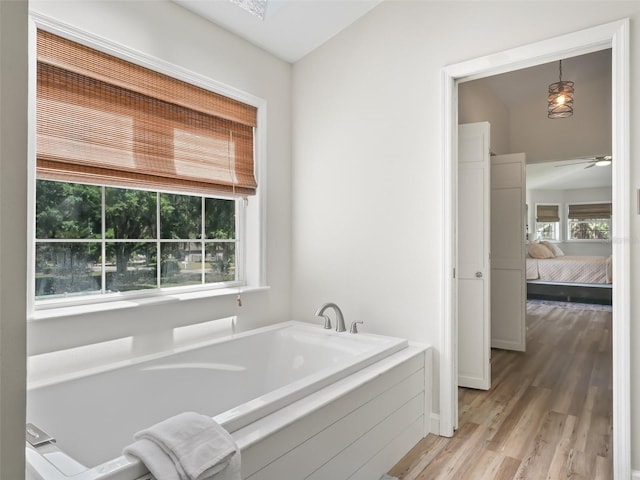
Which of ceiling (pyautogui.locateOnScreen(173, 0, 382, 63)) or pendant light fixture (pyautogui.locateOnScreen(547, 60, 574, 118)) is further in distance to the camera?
pendant light fixture (pyautogui.locateOnScreen(547, 60, 574, 118))

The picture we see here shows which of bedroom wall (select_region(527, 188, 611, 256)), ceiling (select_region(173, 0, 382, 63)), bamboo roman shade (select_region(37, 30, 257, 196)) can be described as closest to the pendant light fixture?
ceiling (select_region(173, 0, 382, 63))

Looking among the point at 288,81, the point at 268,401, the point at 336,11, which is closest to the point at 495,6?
the point at 336,11

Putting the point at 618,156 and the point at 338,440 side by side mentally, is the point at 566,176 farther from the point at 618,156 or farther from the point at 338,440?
the point at 338,440

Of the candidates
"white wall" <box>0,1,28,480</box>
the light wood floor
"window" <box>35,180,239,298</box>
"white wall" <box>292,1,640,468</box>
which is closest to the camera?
"white wall" <box>0,1,28,480</box>

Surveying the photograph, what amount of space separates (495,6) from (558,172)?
7336 millimetres

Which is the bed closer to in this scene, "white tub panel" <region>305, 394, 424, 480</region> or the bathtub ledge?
"white tub panel" <region>305, 394, 424, 480</region>

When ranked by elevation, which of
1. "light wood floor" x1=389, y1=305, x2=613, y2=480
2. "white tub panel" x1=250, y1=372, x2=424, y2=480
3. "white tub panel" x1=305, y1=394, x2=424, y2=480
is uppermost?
"white tub panel" x1=250, y1=372, x2=424, y2=480

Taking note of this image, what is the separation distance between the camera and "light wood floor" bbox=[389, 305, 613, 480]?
2.22 m

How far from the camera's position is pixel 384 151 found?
9.39 ft

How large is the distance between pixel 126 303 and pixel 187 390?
0.56m

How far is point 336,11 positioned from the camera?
289 centimetres

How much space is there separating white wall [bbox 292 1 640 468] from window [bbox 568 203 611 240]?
862 centimetres

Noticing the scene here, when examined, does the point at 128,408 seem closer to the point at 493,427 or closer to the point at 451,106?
the point at 493,427

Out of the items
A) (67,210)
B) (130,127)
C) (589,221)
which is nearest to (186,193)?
(130,127)
